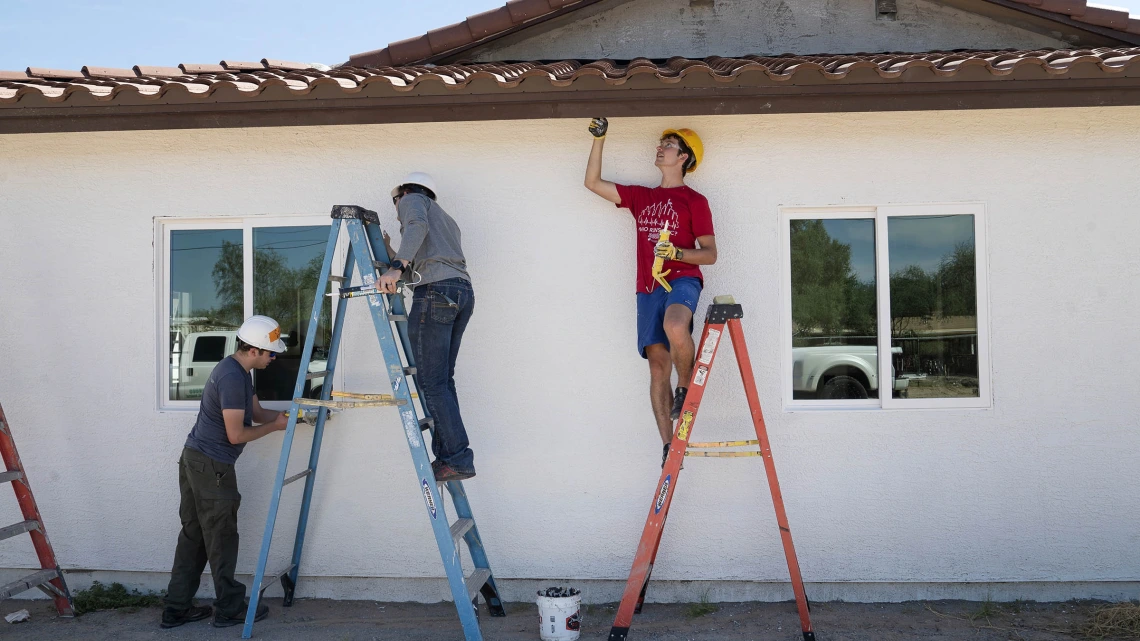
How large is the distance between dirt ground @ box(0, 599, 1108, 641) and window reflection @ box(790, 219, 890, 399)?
1209mm

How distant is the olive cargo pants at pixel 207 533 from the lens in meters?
4.43

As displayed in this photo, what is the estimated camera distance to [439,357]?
4184 mm

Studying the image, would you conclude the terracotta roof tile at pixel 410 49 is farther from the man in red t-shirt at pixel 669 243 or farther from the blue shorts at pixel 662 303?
the blue shorts at pixel 662 303

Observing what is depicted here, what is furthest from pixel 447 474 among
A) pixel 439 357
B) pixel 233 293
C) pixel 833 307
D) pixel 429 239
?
pixel 833 307

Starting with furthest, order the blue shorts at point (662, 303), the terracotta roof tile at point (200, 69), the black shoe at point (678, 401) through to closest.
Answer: the terracotta roof tile at point (200, 69)
the blue shorts at point (662, 303)
the black shoe at point (678, 401)

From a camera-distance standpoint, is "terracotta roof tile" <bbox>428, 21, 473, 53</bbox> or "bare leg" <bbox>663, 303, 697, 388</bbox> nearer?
"bare leg" <bbox>663, 303, 697, 388</bbox>

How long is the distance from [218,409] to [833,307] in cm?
337

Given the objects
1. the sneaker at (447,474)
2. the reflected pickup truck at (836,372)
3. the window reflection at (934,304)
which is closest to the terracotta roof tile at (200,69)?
the sneaker at (447,474)

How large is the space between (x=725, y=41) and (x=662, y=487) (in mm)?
3671

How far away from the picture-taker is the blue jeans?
4.17 m

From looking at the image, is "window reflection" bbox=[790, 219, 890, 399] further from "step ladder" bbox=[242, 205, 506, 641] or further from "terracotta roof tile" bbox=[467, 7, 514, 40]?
"terracotta roof tile" bbox=[467, 7, 514, 40]

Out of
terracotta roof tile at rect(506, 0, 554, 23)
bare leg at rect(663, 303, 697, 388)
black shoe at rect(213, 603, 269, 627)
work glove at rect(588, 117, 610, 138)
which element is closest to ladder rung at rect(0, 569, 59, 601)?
black shoe at rect(213, 603, 269, 627)

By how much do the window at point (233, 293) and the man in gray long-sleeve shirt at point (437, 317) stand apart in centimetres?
95

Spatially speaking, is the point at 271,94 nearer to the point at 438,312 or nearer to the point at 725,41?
the point at 438,312
